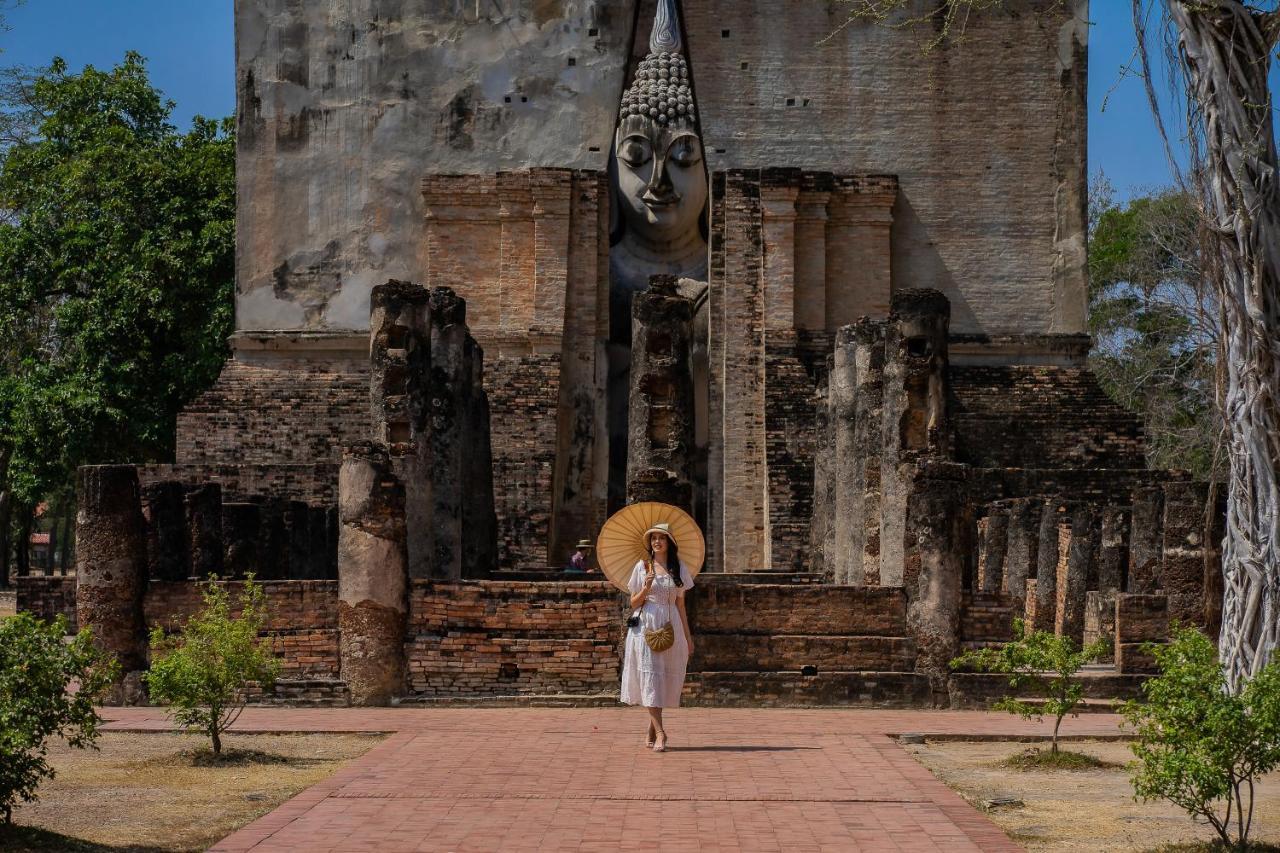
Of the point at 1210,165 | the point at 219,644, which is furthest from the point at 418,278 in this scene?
the point at 1210,165

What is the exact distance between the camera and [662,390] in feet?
48.5

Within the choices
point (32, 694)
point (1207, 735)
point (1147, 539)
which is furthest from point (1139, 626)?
point (32, 694)

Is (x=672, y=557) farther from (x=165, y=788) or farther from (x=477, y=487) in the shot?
(x=477, y=487)

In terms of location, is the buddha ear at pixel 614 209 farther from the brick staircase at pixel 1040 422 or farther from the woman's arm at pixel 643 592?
the woman's arm at pixel 643 592

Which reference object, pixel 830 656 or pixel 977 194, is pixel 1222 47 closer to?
pixel 830 656

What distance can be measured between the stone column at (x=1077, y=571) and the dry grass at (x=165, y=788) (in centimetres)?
794

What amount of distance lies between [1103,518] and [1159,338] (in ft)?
54.9

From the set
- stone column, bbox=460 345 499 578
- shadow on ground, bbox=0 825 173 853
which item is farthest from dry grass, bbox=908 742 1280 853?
stone column, bbox=460 345 499 578

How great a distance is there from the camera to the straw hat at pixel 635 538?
34.9ft

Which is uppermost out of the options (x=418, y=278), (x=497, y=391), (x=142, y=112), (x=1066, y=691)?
(x=142, y=112)

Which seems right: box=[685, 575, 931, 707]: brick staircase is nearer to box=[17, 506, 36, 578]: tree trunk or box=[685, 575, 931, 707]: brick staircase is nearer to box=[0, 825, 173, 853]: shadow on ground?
box=[0, 825, 173, 853]: shadow on ground

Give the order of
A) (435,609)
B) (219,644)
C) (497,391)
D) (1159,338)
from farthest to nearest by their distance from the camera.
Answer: (1159,338) < (497,391) < (435,609) < (219,644)

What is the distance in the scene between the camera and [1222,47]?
8.27 metres

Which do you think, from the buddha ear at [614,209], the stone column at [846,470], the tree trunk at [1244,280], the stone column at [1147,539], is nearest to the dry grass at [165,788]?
the tree trunk at [1244,280]
